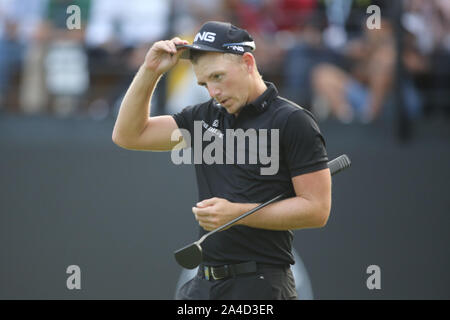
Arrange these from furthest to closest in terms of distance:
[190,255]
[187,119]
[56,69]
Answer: [56,69]
[187,119]
[190,255]

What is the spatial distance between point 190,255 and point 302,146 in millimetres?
641

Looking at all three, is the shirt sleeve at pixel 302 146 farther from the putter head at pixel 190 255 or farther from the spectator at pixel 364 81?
the spectator at pixel 364 81

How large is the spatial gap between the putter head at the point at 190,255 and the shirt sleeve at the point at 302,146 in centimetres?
50

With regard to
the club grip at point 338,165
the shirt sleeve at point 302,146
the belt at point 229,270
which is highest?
the shirt sleeve at point 302,146

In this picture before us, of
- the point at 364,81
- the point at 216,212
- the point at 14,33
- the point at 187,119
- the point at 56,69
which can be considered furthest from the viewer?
the point at 14,33

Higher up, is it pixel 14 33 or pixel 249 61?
pixel 14 33

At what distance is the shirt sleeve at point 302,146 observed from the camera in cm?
288

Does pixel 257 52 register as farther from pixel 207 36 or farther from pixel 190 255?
pixel 190 255

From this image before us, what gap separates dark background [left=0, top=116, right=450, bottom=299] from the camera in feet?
18.0

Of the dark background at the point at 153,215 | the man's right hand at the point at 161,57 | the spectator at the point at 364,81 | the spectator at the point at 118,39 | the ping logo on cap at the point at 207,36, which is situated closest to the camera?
the ping logo on cap at the point at 207,36

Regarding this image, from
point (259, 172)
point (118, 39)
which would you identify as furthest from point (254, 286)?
point (118, 39)

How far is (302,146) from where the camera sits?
2.88 meters

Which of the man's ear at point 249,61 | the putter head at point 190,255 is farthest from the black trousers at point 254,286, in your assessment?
the man's ear at point 249,61

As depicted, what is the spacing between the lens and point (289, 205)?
290 cm
